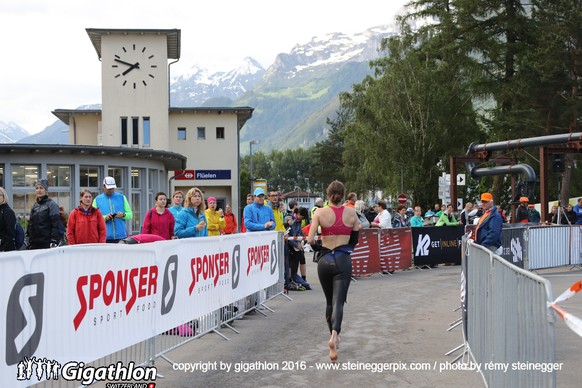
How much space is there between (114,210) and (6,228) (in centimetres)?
182

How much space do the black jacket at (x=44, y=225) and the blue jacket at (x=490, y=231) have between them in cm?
657

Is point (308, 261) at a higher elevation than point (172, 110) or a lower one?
lower

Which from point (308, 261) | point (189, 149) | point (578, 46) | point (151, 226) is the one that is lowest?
point (308, 261)

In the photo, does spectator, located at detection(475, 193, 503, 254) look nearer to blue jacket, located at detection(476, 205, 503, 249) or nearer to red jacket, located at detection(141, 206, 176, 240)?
blue jacket, located at detection(476, 205, 503, 249)

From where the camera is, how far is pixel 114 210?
13.0m

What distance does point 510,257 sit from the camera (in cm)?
1970

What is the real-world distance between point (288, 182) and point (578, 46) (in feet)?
482

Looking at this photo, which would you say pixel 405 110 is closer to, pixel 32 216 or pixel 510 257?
pixel 510 257

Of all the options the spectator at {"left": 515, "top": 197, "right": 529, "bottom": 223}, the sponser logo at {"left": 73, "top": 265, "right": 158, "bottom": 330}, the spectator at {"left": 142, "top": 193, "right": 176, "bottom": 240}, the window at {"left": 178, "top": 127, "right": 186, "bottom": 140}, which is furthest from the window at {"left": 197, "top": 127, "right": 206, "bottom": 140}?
the sponser logo at {"left": 73, "top": 265, "right": 158, "bottom": 330}

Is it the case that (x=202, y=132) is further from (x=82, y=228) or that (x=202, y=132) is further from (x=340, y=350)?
(x=340, y=350)

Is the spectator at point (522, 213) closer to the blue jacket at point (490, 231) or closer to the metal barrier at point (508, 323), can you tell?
the blue jacket at point (490, 231)

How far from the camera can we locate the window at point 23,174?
34.8 metres

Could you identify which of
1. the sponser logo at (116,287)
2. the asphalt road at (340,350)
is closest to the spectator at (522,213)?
the asphalt road at (340,350)

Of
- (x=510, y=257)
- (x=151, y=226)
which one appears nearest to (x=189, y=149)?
(x=510, y=257)
